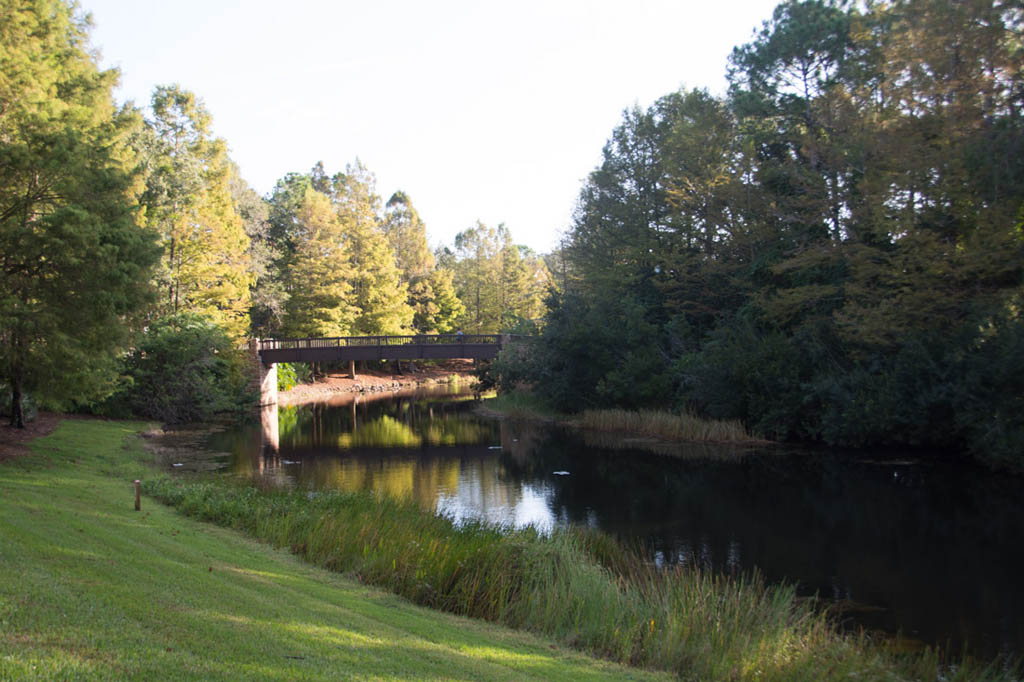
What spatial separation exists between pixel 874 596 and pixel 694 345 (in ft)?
96.0

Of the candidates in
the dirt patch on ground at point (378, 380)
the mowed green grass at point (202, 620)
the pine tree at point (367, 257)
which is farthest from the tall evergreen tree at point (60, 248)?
the pine tree at point (367, 257)

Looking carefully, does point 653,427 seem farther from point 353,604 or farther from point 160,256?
point 353,604

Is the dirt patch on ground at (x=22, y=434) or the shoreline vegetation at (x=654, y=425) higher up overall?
the dirt patch on ground at (x=22, y=434)

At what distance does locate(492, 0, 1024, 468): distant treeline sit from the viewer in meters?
25.6

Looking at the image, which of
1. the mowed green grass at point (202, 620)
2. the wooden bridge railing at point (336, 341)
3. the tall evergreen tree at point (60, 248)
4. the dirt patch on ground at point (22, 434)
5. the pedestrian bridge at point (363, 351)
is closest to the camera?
the mowed green grass at point (202, 620)

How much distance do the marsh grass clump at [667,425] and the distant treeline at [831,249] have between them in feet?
2.65

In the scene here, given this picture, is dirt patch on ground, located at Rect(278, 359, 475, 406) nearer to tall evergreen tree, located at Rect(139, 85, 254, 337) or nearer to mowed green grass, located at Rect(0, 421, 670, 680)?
tall evergreen tree, located at Rect(139, 85, 254, 337)

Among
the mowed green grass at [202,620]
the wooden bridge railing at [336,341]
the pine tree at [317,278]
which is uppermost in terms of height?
the pine tree at [317,278]

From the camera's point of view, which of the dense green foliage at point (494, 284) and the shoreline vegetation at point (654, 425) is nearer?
the shoreline vegetation at point (654, 425)

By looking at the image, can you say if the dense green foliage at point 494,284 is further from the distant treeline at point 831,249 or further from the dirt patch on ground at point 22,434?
the dirt patch on ground at point 22,434


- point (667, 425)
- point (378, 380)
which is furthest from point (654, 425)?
point (378, 380)

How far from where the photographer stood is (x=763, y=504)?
23250mm

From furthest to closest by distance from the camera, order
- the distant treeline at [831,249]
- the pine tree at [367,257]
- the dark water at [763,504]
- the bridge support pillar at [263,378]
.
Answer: the pine tree at [367,257]
the bridge support pillar at [263,378]
the distant treeline at [831,249]
the dark water at [763,504]

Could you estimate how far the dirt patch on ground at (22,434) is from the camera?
22.1 m
